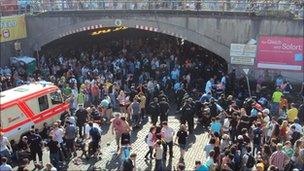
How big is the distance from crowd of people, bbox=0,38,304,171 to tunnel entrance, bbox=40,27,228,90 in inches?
3.2

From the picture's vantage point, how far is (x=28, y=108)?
701 inches

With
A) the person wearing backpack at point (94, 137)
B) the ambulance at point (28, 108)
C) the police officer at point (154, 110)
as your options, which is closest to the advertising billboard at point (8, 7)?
the ambulance at point (28, 108)

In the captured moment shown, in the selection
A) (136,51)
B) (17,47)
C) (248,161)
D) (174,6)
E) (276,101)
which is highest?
(174,6)

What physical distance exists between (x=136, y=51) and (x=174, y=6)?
6051mm

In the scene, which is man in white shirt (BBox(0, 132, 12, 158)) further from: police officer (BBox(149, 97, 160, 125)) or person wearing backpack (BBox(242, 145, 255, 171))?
person wearing backpack (BBox(242, 145, 255, 171))

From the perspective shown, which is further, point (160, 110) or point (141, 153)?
point (160, 110)

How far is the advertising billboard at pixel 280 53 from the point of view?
23266mm

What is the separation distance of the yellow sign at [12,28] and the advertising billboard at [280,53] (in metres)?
15.5

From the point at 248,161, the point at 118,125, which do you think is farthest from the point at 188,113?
the point at 248,161

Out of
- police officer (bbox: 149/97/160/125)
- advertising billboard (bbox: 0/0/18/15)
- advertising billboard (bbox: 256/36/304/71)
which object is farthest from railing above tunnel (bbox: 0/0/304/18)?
police officer (bbox: 149/97/160/125)

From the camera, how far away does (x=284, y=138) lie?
53.2ft

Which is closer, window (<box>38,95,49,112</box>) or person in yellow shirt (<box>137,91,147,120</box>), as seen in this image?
window (<box>38,95,49,112</box>)

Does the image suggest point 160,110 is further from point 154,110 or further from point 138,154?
point 138,154

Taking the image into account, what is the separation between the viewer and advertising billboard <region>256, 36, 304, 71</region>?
Answer: 2327 centimetres
